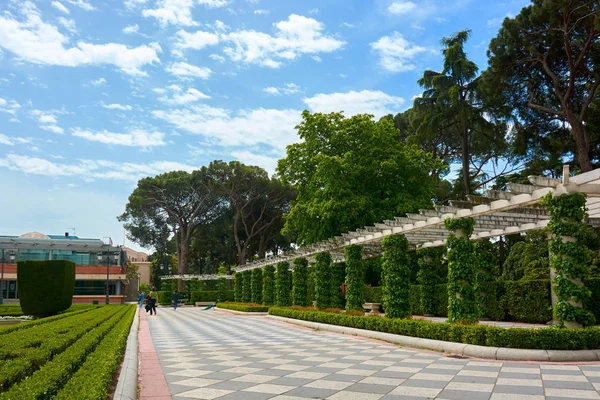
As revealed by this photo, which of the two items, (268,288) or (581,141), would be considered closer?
(581,141)

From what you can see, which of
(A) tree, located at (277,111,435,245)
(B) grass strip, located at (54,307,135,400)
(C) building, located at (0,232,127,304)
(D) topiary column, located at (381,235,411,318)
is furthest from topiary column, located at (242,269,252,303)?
(B) grass strip, located at (54,307,135,400)

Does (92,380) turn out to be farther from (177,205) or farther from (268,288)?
(177,205)

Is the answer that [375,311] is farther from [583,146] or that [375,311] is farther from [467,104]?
[467,104]

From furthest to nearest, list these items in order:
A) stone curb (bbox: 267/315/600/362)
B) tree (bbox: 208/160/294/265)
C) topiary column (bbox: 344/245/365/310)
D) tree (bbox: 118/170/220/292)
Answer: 1. tree (bbox: 118/170/220/292)
2. tree (bbox: 208/160/294/265)
3. topiary column (bbox: 344/245/365/310)
4. stone curb (bbox: 267/315/600/362)

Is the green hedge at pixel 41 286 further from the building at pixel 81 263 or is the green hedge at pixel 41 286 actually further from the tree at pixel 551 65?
the building at pixel 81 263

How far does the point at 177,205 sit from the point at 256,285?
2192 centimetres

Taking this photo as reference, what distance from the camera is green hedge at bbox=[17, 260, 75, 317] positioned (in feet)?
82.2

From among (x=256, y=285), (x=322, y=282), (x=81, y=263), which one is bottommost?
(x=256, y=285)

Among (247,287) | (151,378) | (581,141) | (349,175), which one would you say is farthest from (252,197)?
(151,378)

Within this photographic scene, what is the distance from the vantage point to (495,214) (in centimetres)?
1294

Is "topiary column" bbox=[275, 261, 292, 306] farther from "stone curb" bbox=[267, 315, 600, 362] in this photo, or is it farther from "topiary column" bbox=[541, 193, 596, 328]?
"topiary column" bbox=[541, 193, 596, 328]

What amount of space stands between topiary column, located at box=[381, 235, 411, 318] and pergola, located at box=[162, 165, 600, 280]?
15.6 inches

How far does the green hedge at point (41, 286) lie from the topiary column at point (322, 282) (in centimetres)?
1434

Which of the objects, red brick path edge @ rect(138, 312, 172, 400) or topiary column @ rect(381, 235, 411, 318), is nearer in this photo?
red brick path edge @ rect(138, 312, 172, 400)
